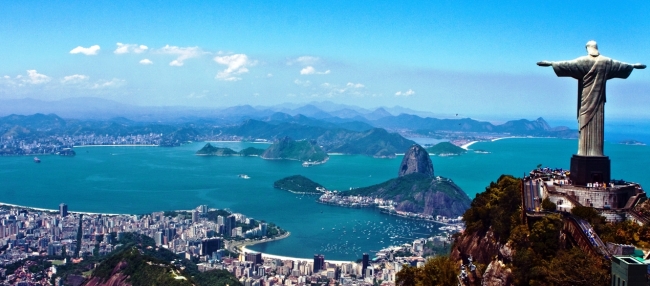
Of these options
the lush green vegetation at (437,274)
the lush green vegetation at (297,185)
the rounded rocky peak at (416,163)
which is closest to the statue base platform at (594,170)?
the lush green vegetation at (437,274)

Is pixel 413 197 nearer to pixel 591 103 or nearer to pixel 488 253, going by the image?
pixel 488 253

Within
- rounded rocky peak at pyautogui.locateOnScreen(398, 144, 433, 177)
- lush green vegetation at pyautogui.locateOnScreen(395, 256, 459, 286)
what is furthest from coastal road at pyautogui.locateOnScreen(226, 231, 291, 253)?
rounded rocky peak at pyautogui.locateOnScreen(398, 144, 433, 177)

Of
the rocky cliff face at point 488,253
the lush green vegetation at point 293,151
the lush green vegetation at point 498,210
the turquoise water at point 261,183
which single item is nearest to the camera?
the rocky cliff face at point 488,253

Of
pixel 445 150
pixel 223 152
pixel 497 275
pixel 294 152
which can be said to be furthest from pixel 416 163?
pixel 497 275

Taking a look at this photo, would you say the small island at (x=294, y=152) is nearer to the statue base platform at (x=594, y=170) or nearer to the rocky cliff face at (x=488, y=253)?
the rocky cliff face at (x=488, y=253)

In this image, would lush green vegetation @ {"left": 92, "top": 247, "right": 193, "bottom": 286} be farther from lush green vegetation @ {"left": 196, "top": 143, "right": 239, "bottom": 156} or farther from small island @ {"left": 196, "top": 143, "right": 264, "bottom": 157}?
lush green vegetation @ {"left": 196, "top": 143, "right": 239, "bottom": 156}

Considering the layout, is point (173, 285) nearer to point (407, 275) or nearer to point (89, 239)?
point (407, 275)
